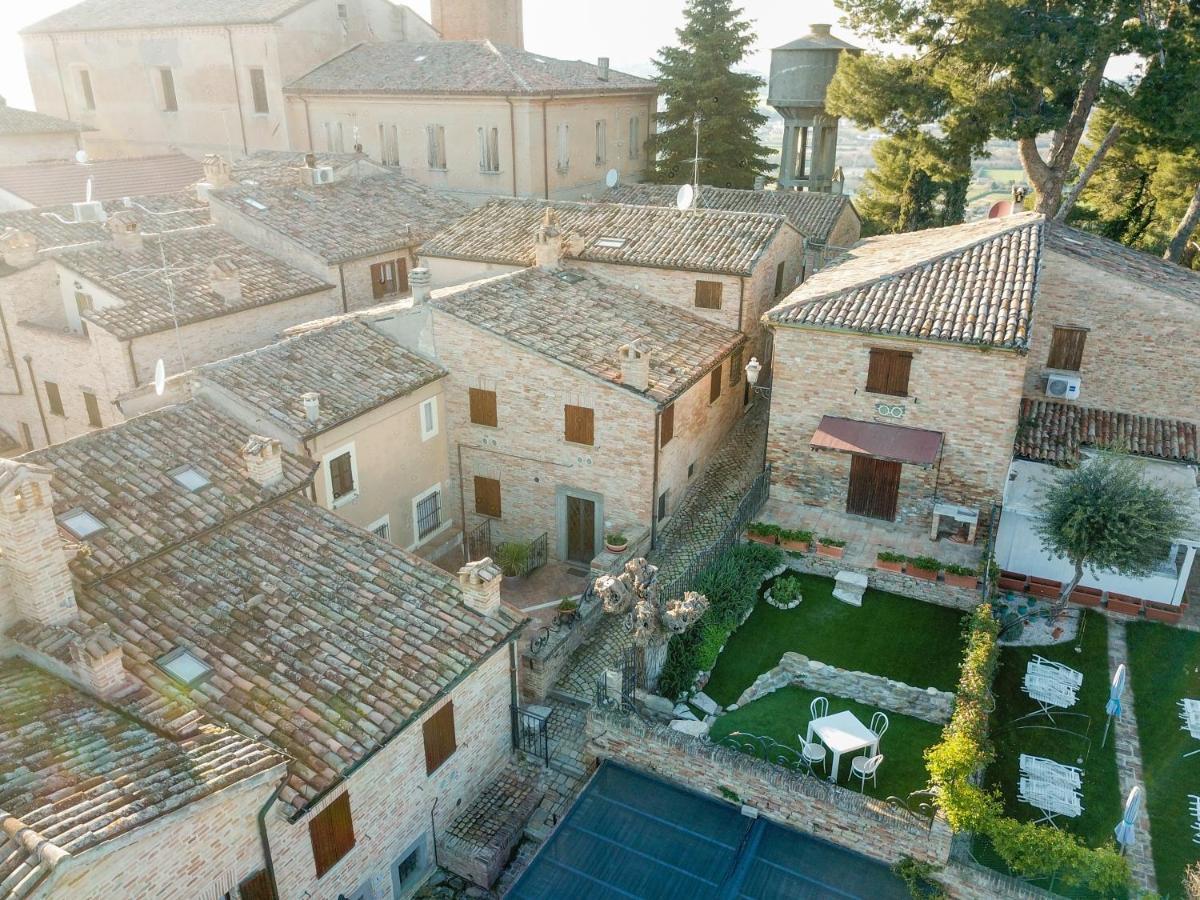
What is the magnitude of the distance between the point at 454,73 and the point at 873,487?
26.7 m

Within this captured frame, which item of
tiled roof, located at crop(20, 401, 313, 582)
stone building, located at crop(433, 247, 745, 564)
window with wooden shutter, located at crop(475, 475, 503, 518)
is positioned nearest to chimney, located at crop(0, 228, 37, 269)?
tiled roof, located at crop(20, 401, 313, 582)

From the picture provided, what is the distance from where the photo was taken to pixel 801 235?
29906mm

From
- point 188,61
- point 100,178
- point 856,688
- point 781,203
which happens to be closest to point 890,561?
point 856,688

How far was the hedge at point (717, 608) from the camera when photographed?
17.1m

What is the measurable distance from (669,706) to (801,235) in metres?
19.2

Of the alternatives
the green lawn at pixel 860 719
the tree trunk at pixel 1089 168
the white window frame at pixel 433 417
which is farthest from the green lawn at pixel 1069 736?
the tree trunk at pixel 1089 168

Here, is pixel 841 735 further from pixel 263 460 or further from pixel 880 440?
pixel 263 460

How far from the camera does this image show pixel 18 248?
928 inches

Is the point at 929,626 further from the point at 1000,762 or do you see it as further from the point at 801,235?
the point at 801,235

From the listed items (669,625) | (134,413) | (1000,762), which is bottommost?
(1000,762)

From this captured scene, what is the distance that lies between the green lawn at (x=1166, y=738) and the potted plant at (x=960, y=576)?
3302mm

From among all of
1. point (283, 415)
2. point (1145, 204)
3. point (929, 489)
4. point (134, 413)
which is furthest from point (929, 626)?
point (1145, 204)

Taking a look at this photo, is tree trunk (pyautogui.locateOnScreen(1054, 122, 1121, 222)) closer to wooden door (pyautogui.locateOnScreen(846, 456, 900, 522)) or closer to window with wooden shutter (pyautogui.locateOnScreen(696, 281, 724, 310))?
window with wooden shutter (pyautogui.locateOnScreen(696, 281, 724, 310))

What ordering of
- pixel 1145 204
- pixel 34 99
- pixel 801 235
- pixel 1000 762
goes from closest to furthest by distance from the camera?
pixel 1000 762, pixel 801 235, pixel 1145 204, pixel 34 99
